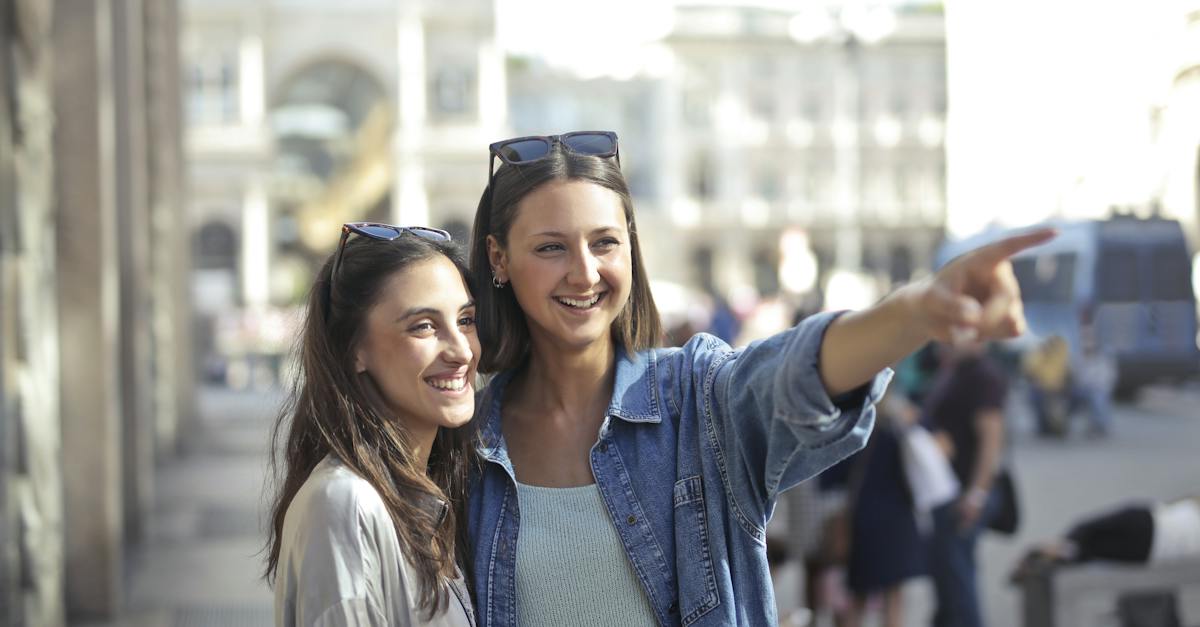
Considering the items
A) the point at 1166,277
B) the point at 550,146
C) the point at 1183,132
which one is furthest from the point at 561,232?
the point at 1166,277

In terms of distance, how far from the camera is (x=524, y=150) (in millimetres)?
2588

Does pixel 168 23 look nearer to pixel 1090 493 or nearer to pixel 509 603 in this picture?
pixel 1090 493

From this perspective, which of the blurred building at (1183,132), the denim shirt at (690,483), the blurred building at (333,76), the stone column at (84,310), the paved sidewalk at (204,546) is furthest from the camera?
the blurred building at (333,76)

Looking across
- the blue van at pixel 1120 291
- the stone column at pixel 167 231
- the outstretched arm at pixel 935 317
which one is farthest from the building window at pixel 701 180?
the outstretched arm at pixel 935 317

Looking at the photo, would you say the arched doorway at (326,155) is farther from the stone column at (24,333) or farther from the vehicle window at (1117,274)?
the stone column at (24,333)

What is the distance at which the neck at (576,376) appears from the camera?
2639 millimetres

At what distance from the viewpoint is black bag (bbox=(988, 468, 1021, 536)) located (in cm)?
722

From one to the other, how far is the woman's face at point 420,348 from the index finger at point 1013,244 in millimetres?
957

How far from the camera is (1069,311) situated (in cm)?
2062

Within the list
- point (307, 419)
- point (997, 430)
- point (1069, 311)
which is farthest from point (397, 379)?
point (1069, 311)

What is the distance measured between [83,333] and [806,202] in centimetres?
5805

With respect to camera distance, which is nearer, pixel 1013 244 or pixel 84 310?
pixel 1013 244

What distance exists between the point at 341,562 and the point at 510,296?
2.32ft

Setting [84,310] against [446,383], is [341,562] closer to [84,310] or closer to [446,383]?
[446,383]
